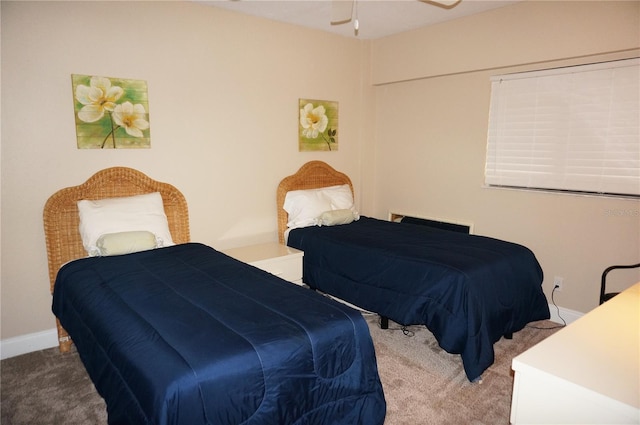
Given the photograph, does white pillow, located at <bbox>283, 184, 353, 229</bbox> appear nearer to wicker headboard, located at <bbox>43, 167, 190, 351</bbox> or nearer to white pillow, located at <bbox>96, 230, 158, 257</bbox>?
wicker headboard, located at <bbox>43, 167, 190, 351</bbox>

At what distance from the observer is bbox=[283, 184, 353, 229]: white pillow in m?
3.83

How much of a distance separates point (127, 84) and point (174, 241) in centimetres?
126

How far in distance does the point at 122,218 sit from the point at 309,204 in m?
1.65

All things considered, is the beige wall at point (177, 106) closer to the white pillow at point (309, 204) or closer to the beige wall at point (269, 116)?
the beige wall at point (269, 116)

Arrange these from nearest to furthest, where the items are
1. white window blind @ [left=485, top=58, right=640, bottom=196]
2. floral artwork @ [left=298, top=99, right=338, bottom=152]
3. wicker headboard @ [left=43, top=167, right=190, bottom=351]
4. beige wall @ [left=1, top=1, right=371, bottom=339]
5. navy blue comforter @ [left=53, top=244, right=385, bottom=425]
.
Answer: navy blue comforter @ [left=53, top=244, right=385, bottom=425] < beige wall @ [left=1, top=1, right=371, bottom=339] < wicker headboard @ [left=43, top=167, right=190, bottom=351] < white window blind @ [left=485, top=58, right=640, bottom=196] < floral artwork @ [left=298, top=99, right=338, bottom=152]

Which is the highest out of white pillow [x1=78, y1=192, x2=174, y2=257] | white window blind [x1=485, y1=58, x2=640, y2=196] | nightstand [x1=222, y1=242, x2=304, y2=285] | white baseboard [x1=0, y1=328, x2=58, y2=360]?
white window blind [x1=485, y1=58, x2=640, y2=196]

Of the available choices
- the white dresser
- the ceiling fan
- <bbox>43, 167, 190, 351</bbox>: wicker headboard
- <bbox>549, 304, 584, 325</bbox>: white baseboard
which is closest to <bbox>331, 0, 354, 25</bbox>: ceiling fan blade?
the ceiling fan

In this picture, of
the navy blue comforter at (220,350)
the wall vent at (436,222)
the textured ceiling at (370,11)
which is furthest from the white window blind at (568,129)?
the navy blue comforter at (220,350)

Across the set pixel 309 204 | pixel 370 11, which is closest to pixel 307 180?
pixel 309 204

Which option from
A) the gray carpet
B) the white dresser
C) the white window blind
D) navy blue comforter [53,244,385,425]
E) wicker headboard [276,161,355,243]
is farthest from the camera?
wicker headboard [276,161,355,243]

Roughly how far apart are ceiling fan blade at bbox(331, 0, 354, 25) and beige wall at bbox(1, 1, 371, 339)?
1.23 m

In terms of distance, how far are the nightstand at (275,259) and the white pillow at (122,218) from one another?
0.64 m

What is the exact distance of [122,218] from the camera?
2.84m

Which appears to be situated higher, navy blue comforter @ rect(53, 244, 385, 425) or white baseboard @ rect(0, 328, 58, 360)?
navy blue comforter @ rect(53, 244, 385, 425)
